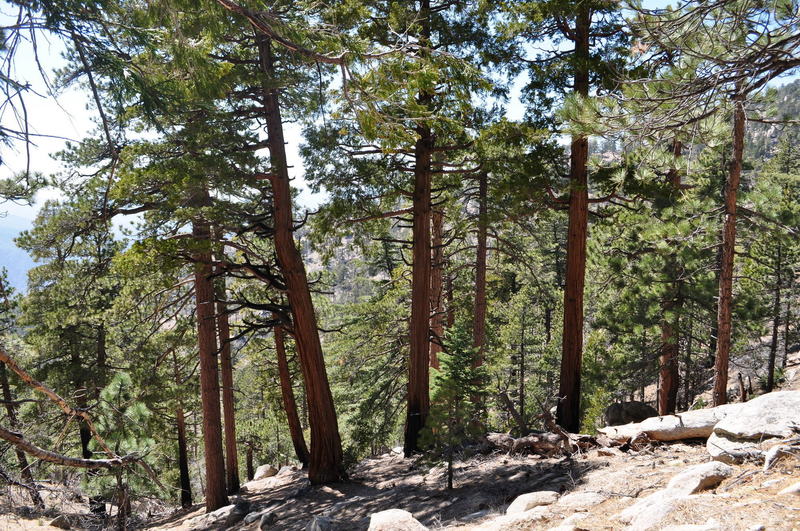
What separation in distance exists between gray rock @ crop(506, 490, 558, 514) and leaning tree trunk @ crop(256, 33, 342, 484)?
15.0ft

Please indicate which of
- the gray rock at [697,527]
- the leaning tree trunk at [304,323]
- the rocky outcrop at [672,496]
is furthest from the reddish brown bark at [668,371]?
the gray rock at [697,527]

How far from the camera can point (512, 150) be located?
8844 millimetres

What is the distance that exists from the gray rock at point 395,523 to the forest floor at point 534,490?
0.60 meters

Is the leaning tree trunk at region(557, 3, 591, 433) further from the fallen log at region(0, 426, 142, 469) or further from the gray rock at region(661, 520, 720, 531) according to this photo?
the fallen log at region(0, 426, 142, 469)

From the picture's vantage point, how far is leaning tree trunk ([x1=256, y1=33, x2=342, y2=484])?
940cm

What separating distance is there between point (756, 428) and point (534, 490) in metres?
2.51

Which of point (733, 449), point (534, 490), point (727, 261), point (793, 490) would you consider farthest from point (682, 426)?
point (727, 261)

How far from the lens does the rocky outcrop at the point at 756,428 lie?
16.7 feet

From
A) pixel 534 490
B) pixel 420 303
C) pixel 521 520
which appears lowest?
pixel 534 490

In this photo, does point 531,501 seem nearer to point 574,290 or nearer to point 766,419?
point 766,419

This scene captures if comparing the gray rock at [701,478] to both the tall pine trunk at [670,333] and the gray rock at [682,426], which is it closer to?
the gray rock at [682,426]

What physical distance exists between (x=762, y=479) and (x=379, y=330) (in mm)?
9836

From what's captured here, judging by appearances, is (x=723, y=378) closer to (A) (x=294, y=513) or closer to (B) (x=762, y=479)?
(B) (x=762, y=479)

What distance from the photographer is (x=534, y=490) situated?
6.34m
